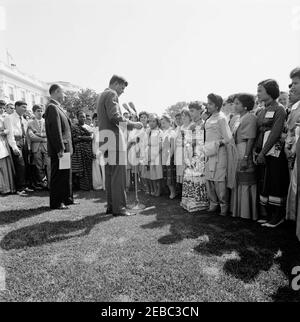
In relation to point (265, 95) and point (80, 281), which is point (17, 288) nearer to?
point (80, 281)

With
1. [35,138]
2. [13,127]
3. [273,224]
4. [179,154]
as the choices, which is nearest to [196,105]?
[179,154]

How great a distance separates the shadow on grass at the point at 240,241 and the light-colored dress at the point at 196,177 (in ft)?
1.18

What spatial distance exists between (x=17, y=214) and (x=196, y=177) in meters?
3.26

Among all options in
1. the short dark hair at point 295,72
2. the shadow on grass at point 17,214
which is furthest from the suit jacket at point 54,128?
the short dark hair at point 295,72

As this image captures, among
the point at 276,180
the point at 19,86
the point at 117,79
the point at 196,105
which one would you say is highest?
the point at 19,86

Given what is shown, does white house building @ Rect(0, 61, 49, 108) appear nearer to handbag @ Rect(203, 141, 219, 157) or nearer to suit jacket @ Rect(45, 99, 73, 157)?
suit jacket @ Rect(45, 99, 73, 157)

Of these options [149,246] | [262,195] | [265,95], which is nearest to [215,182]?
[262,195]

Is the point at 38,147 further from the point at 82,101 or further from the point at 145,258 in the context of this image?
the point at 82,101

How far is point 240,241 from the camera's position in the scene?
329 cm

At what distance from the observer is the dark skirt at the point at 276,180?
3.67m

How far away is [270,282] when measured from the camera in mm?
2365

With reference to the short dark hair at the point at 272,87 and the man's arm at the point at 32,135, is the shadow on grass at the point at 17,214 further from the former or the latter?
the short dark hair at the point at 272,87

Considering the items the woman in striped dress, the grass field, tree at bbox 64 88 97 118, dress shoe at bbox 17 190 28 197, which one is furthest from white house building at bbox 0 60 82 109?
the grass field

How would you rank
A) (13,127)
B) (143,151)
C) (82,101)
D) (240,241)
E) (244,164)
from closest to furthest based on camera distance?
(240,241) < (244,164) < (143,151) < (13,127) < (82,101)
